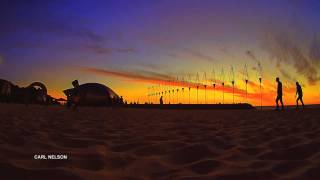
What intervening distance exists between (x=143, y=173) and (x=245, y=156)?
1.33 meters

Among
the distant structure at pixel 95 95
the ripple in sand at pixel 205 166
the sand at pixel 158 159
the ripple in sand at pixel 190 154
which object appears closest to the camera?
the sand at pixel 158 159

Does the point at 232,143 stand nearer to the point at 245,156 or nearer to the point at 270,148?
the point at 270,148

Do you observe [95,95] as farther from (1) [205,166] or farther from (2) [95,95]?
(1) [205,166]

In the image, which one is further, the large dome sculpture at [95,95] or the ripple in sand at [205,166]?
the large dome sculpture at [95,95]

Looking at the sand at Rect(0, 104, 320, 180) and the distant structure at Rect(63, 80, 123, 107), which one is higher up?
the distant structure at Rect(63, 80, 123, 107)

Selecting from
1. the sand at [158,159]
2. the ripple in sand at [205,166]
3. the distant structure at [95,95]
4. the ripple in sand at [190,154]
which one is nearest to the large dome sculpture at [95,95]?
the distant structure at [95,95]

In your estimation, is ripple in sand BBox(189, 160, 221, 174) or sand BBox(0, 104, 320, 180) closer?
sand BBox(0, 104, 320, 180)

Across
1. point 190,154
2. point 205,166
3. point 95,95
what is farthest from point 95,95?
point 205,166

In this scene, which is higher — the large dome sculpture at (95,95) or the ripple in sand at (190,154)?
the large dome sculpture at (95,95)

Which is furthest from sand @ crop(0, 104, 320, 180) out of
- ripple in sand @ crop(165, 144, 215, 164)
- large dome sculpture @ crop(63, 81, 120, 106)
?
large dome sculpture @ crop(63, 81, 120, 106)

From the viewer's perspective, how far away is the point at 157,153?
3842mm

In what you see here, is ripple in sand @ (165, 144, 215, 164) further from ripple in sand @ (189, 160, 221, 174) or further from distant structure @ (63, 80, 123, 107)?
distant structure @ (63, 80, 123, 107)

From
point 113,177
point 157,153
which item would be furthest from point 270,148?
point 113,177

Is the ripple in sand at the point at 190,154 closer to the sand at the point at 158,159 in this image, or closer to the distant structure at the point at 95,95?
the sand at the point at 158,159
